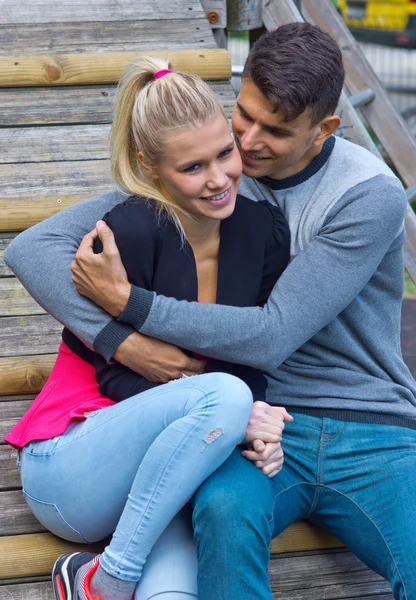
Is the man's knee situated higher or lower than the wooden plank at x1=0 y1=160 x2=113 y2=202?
higher

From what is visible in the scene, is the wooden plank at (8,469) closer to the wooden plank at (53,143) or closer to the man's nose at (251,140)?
the man's nose at (251,140)

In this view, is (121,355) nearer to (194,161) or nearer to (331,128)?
(194,161)

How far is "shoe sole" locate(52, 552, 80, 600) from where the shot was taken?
2057 mm

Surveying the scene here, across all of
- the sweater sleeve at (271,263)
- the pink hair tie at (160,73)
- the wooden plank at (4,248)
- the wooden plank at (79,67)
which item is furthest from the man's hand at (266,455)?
the wooden plank at (79,67)

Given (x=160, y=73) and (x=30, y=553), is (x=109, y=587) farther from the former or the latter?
(x=160, y=73)

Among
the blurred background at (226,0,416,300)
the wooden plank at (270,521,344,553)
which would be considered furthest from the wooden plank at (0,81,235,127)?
the blurred background at (226,0,416,300)

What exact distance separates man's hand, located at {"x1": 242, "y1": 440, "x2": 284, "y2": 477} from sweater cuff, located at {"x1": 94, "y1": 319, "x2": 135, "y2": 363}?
39 cm

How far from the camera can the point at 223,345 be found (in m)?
2.11

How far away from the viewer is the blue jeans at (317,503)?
6.21 ft

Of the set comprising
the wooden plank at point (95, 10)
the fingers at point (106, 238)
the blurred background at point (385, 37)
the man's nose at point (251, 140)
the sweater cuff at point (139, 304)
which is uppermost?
the man's nose at point (251, 140)

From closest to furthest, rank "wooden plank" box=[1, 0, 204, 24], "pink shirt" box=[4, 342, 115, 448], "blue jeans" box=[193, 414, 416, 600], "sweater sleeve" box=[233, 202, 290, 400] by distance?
"blue jeans" box=[193, 414, 416, 600], "pink shirt" box=[4, 342, 115, 448], "sweater sleeve" box=[233, 202, 290, 400], "wooden plank" box=[1, 0, 204, 24]

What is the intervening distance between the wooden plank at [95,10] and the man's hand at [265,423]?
2.28m

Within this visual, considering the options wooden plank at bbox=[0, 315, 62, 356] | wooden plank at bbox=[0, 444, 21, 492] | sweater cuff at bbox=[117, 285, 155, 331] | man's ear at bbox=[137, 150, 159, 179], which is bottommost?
wooden plank at bbox=[0, 444, 21, 492]

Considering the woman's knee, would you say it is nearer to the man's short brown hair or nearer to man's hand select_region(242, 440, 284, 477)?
man's hand select_region(242, 440, 284, 477)
